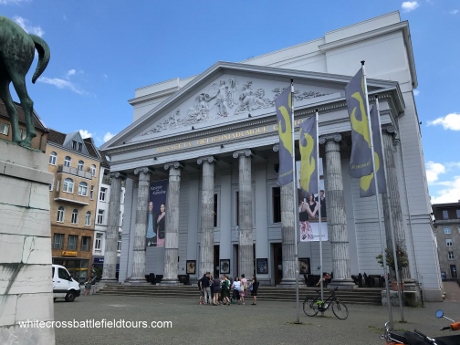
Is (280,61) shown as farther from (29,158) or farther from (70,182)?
(29,158)

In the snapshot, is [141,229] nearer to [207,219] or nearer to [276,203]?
[207,219]

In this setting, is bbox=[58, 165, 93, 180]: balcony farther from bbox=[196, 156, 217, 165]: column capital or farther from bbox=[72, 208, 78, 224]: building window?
bbox=[196, 156, 217, 165]: column capital

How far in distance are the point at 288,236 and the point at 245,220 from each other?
3251 millimetres

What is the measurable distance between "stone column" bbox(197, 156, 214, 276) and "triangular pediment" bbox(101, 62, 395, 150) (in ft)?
10.3

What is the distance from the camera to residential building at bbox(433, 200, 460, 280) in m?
71.1

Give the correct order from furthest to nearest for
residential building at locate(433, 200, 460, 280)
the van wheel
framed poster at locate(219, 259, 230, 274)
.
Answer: residential building at locate(433, 200, 460, 280) < framed poster at locate(219, 259, 230, 274) < the van wheel

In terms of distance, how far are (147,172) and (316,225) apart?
49.3 feet

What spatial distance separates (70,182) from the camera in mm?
43188

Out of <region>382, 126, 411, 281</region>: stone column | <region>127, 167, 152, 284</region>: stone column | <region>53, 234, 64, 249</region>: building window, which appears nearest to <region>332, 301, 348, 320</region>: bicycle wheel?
<region>382, 126, 411, 281</region>: stone column

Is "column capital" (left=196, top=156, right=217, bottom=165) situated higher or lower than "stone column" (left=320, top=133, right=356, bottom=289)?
higher

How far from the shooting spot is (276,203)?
2930cm

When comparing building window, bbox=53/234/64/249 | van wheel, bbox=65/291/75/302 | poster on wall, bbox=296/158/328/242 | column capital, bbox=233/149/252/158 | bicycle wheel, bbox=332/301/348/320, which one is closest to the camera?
bicycle wheel, bbox=332/301/348/320

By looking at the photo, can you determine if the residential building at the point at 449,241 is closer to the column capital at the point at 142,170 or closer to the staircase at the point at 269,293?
the staircase at the point at 269,293

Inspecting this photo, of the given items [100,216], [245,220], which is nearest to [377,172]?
[245,220]
